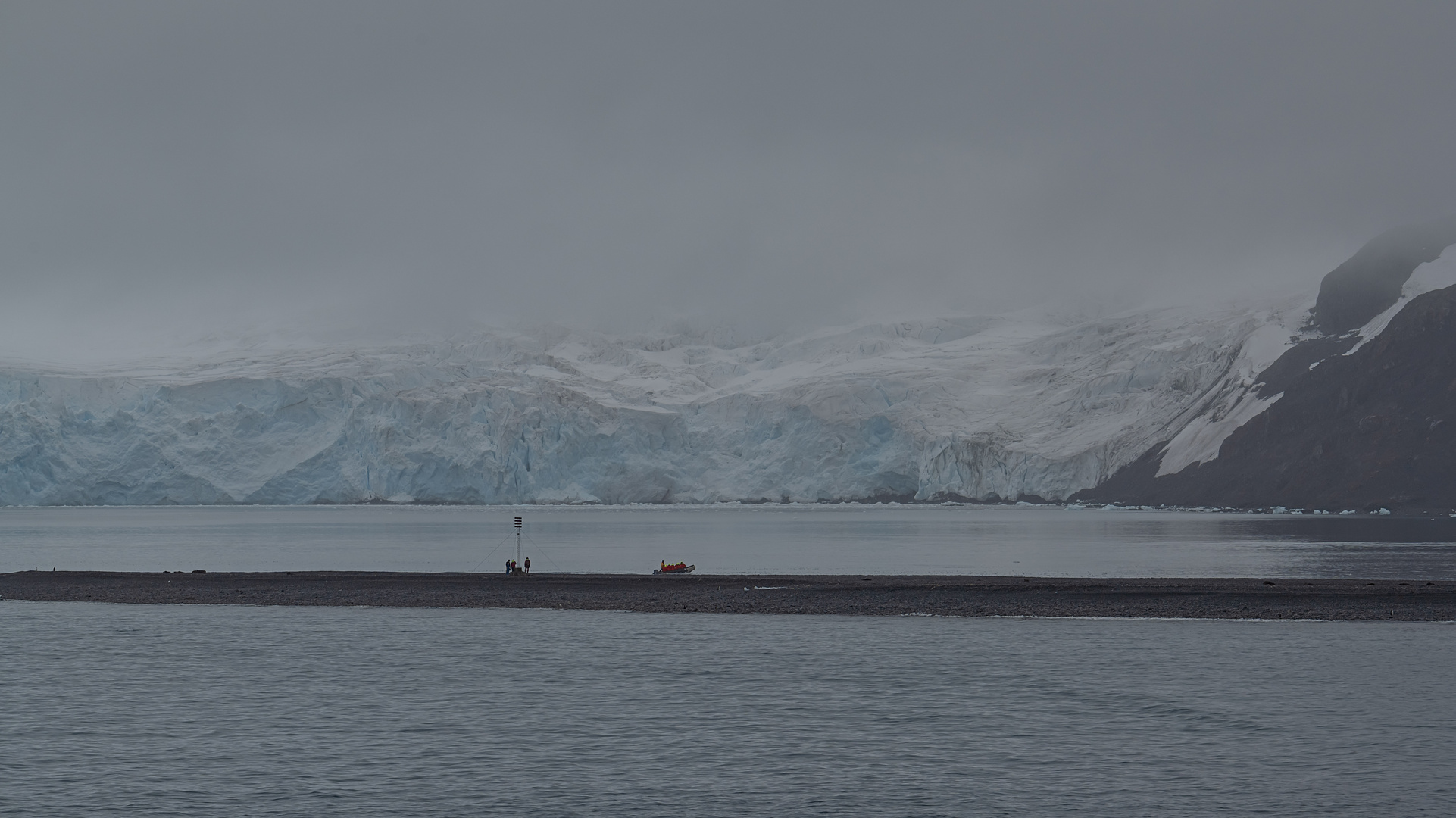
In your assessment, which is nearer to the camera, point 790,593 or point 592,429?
point 790,593

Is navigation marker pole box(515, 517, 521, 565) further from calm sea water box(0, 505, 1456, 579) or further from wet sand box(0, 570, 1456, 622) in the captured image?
wet sand box(0, 570, 1456, 622)

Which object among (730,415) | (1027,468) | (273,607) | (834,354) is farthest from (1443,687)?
(834,354)

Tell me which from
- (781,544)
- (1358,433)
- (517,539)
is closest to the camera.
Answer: (517,539)

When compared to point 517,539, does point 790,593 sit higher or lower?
lower

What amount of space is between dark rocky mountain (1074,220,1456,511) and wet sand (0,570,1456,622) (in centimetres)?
7561

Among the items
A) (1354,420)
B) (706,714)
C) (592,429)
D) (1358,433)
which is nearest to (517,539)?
(706,714)

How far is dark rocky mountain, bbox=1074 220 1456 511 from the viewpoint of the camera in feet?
350

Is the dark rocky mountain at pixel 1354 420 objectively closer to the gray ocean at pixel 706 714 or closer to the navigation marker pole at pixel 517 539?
the navigation marker pole at pixel 517 539

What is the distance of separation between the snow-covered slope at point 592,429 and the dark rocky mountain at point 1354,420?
382cm

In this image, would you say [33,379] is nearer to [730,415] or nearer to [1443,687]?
[730,415]

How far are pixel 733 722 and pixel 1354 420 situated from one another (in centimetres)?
10745

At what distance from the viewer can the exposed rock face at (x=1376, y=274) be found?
12319 cm

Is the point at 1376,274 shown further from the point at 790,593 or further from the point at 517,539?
the point at 790,593

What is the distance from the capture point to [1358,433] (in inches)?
4397
